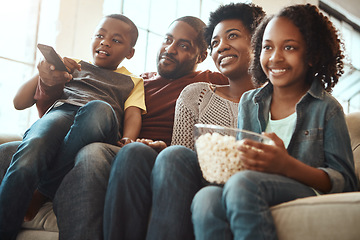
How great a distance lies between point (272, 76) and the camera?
108 cm

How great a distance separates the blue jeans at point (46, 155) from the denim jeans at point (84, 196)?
7 cm

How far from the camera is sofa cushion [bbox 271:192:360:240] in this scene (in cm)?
75

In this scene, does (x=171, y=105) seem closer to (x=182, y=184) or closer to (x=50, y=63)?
(x=50, y=63)

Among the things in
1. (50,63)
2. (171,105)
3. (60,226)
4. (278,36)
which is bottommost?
(60,226)

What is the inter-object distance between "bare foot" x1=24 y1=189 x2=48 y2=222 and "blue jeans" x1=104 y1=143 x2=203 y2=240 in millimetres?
326

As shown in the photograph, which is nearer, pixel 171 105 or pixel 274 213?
pixel 274 213

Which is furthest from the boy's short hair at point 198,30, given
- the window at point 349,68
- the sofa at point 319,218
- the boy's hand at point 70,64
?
the window at point 349,68

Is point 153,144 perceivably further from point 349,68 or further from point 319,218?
point 349,68

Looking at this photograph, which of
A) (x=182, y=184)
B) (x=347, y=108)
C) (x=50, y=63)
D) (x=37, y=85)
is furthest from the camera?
(x=347, y=108)

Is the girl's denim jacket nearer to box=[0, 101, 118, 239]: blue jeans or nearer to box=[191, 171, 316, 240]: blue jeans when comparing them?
box=[191, 171, 316, 240]: blue jeans

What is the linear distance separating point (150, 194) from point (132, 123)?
1.69ft

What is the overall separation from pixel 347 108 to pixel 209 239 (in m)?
4.34

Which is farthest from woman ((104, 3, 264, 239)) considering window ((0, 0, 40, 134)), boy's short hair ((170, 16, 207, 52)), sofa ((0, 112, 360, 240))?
window ((0, 0, 40, 134))

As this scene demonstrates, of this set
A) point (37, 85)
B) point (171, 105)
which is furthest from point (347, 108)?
point (37, 85)
